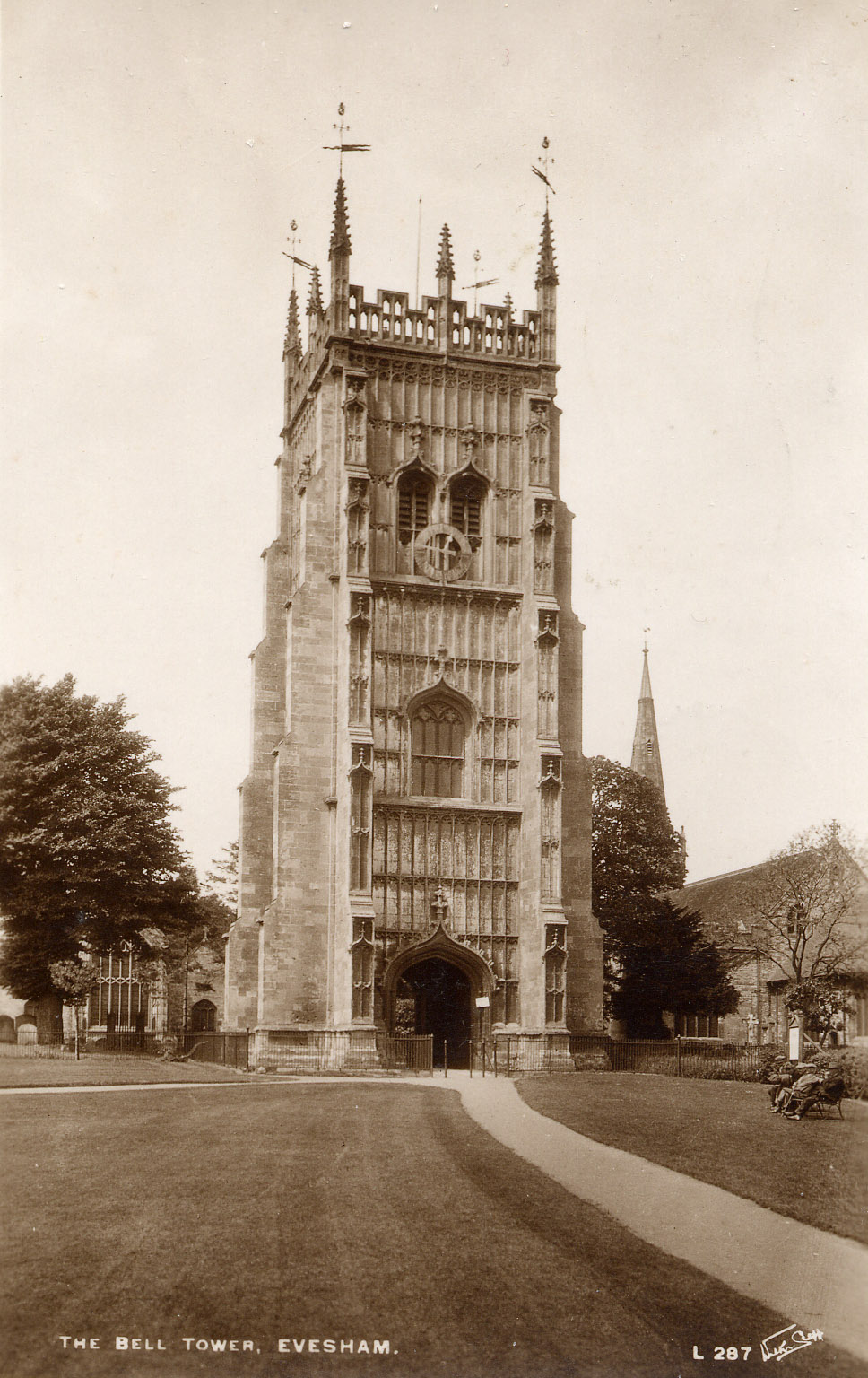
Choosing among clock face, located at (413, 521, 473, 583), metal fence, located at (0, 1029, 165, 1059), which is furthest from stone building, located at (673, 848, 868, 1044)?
metal fence, located at (0, 1029, 165, 1059)

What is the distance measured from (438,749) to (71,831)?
2026cm

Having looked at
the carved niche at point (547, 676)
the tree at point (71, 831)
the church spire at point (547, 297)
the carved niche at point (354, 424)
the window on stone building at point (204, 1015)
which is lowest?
the window on stone building at point (204, 1015)

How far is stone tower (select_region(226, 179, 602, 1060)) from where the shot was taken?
3625 centimetres

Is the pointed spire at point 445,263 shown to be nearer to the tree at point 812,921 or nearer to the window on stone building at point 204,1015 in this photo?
the tree at point 812,921

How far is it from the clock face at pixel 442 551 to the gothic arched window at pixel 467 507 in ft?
1.35

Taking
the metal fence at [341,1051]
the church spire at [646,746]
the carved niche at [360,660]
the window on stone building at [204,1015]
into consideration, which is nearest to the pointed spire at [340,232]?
the carved niche at [360,660]

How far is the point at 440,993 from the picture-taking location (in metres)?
37.3

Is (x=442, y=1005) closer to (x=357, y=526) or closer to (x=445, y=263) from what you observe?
(x=357, y=526)

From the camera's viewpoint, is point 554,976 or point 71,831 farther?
point 554,976

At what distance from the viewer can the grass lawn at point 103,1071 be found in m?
18.3

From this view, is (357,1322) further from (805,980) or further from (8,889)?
(805,980)

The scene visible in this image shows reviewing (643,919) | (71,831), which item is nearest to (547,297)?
(643,919)

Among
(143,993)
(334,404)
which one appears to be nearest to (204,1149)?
(334,404)
